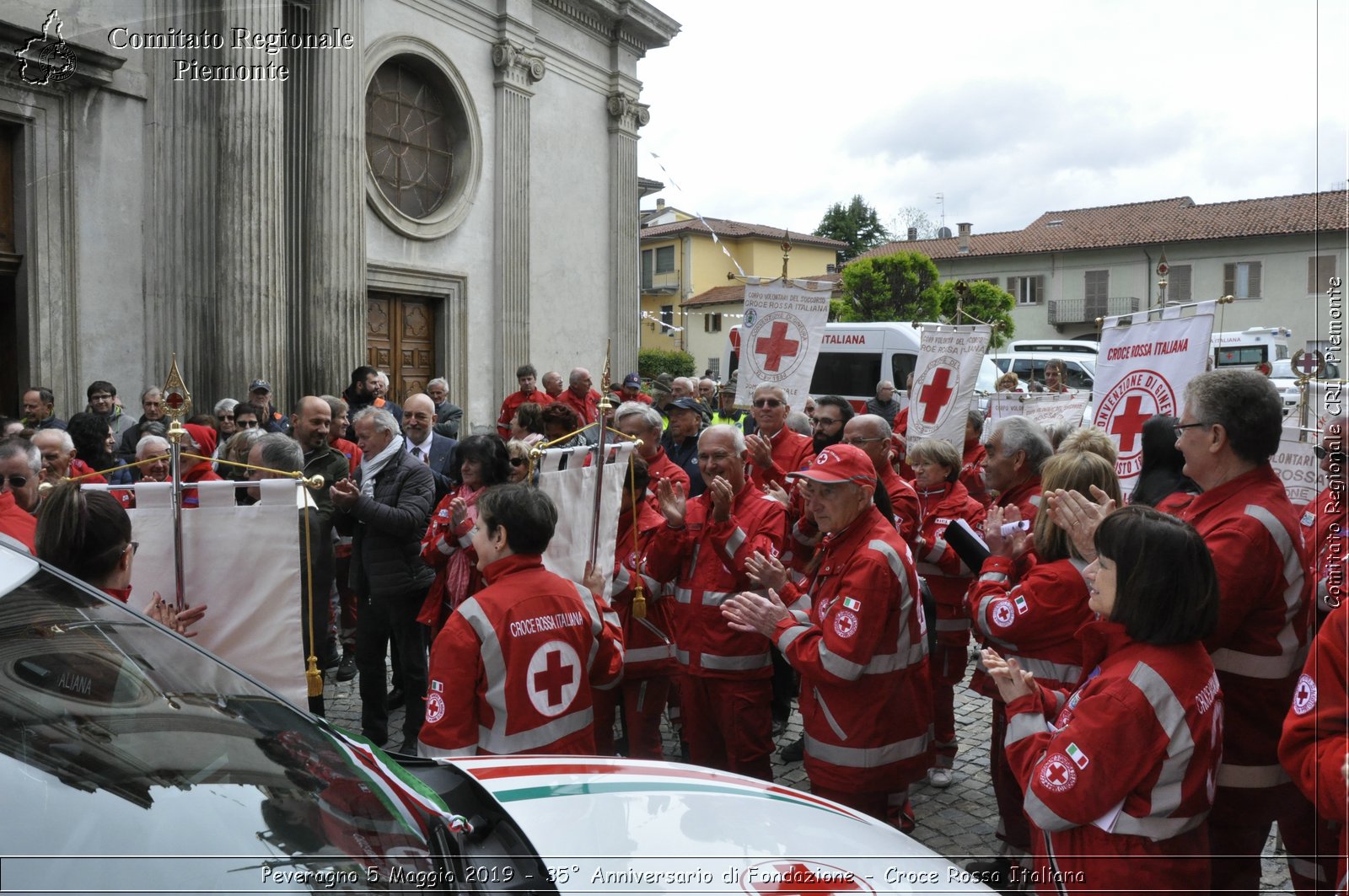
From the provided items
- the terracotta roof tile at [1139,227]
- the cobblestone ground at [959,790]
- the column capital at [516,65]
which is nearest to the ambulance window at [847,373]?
the column capital at [516,65]

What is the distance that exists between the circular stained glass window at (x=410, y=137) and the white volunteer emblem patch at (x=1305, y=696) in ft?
44.9

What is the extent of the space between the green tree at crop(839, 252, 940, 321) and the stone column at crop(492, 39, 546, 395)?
101 feet

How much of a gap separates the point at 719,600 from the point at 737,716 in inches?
21.5

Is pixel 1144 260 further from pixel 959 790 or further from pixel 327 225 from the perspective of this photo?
pixel 959 790

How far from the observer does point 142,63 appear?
10.3m

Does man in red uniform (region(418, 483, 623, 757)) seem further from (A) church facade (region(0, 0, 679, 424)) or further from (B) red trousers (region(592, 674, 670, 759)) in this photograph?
(A) church facade (region(0, 0, 679, 424))

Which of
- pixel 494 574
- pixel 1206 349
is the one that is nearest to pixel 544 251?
pixel 1206 349

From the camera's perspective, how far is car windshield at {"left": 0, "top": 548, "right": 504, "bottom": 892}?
1.48m

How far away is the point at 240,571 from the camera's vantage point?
3545mm

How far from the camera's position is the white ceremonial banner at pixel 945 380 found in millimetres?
8078

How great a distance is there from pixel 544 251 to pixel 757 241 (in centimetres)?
3901

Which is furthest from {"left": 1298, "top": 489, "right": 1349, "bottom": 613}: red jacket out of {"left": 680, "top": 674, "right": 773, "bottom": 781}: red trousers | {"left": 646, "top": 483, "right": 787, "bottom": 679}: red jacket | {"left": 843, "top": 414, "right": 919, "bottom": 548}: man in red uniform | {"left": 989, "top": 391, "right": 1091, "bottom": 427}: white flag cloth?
{"left": 989, "top": 391, "right": 1091, "bottom": 427}: white flag cloth

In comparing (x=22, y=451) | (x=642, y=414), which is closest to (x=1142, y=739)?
(x=642, y=414)

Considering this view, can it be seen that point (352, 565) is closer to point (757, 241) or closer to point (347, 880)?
point (347, 880)
